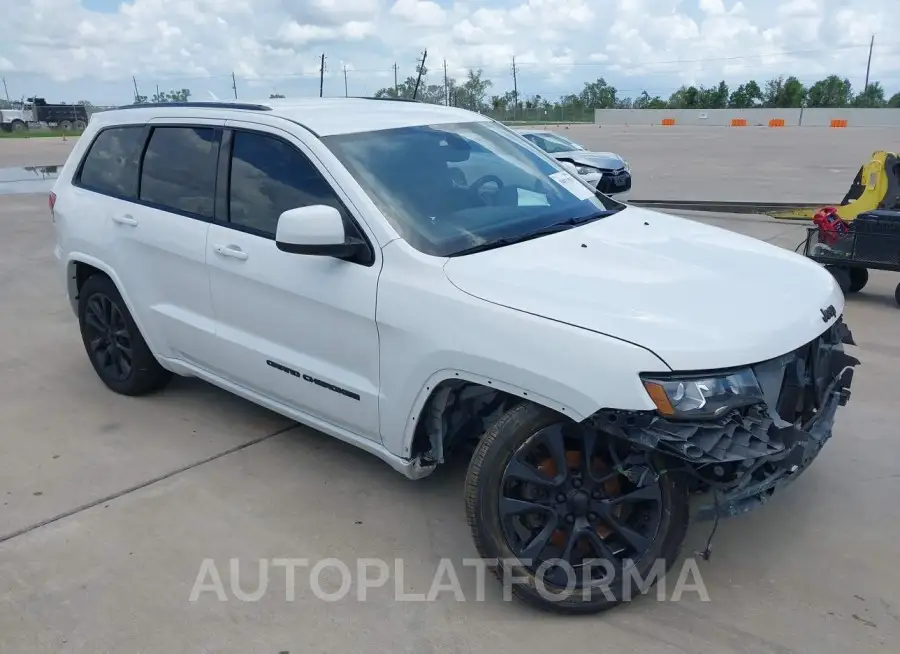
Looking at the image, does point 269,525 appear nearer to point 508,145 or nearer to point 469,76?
point 508,145

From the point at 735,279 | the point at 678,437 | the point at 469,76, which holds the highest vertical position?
the point at 469,76

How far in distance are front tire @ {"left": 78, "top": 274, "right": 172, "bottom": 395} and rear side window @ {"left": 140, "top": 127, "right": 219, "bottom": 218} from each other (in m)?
0.77

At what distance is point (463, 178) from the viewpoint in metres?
3.65

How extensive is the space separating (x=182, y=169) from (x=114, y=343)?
1.37 m

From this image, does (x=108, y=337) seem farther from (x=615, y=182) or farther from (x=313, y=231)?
(x=615, y=182)

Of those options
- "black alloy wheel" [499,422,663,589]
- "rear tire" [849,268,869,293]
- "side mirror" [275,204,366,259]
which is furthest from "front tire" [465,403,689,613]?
"rear tire" [849,268,869,293]

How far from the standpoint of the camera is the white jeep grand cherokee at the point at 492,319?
2.59 m

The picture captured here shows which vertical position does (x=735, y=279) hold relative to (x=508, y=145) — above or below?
below

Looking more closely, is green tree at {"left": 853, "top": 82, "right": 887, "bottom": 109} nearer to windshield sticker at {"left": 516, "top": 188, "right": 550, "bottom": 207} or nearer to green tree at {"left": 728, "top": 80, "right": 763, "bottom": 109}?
green tree at {"left": 728, "top": 80, "right": 763, "bottom": 109}

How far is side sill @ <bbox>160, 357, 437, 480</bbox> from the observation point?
3289 millimetres

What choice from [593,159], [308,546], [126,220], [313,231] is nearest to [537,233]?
[313,231]

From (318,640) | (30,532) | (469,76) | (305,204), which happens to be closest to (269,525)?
(318,640)

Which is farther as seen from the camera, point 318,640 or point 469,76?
point 469,76

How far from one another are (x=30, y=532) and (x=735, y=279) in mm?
3264
